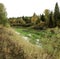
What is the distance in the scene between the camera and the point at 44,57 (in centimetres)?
1761

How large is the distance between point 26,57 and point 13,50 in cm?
156

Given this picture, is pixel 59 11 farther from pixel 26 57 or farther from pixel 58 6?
pixel 26 57

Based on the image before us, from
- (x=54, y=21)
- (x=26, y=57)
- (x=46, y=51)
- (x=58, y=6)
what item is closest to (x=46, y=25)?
(x=54, y=21)

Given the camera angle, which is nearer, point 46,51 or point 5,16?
point 46,51

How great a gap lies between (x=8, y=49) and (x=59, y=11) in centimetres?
3461

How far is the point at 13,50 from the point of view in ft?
58.7

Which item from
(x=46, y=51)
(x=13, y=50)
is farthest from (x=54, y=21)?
(x=13, y=50)

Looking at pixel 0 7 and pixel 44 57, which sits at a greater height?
pixel 0 7

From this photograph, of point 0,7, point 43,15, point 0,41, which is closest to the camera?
point 0,41

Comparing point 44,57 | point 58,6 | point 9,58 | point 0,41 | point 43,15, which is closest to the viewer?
point 9,58

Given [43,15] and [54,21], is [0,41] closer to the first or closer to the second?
[54,21]

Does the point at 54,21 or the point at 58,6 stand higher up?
the point at 58,6

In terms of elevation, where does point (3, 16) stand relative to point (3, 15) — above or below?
below

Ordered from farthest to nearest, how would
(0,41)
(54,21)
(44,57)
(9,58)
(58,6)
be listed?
(58,6) < (54,21) < (0,41) < (44,57) < (9,58)
